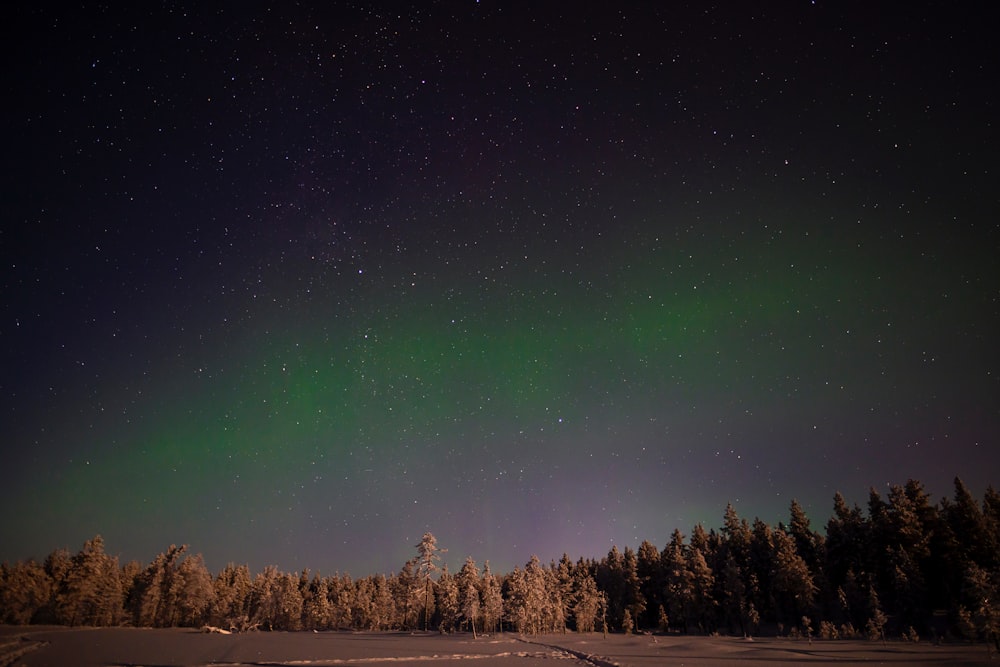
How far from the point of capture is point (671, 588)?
8556cm

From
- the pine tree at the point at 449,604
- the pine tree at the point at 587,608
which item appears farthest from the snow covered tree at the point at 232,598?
the pine tree at the point at 587,608

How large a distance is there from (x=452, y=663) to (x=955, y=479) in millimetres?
74451

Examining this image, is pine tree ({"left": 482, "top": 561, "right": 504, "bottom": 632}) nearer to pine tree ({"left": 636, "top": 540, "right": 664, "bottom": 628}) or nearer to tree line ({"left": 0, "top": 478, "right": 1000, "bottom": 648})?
tree line ({"left": 0, "top": 478, "right": 1000, "bottom": 648})

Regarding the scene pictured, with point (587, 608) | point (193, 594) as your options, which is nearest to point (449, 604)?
point (587, 608)

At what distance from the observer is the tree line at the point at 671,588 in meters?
62.2

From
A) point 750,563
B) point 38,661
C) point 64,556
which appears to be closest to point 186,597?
point 64,556

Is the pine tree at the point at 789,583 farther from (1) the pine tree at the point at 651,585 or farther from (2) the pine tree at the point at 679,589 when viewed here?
(1) the pine tree at the point at 651,585

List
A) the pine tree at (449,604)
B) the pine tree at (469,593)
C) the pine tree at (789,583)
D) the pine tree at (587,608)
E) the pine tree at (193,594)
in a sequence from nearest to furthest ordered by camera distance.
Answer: the pine tree at (789,583) < the pine tree at (469,593) < the pine tree at (587,608) < the pine tree at (449,604) < the pine tree at (193,594)

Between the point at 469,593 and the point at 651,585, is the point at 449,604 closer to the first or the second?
→ the point at 469,593

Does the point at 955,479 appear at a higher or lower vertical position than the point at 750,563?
higher

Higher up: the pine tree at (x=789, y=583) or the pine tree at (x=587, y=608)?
the pine tree at (x=789, y=583)

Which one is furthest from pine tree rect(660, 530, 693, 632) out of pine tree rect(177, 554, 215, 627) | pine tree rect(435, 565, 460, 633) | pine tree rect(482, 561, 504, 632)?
pine tree rect(177, 554, 215, 627)

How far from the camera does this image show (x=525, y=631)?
8794 cm

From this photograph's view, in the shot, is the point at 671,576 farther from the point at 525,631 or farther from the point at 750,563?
the point at 525,631
